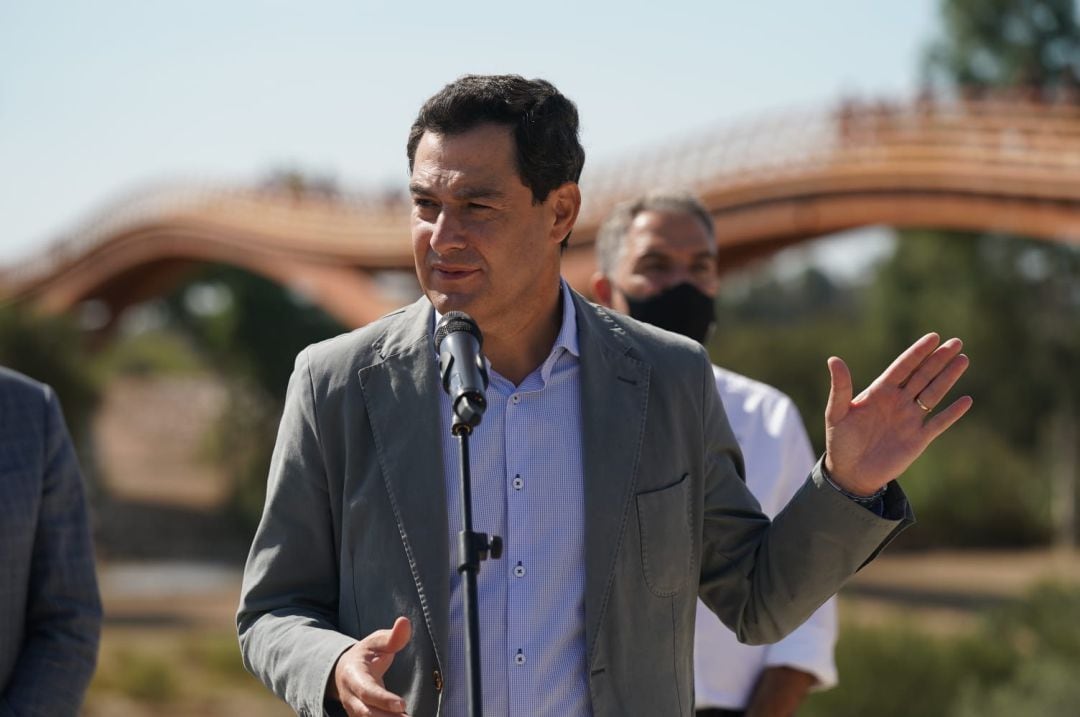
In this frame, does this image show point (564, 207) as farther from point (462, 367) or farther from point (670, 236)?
point (670, 236)

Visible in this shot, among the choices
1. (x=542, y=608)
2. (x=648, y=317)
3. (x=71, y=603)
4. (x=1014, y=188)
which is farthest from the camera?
(x=1014, y=188)

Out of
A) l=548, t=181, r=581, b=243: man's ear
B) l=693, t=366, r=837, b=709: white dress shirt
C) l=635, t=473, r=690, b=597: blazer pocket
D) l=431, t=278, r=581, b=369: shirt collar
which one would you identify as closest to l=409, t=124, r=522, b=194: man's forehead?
l=548, t=181, r=581, b=243: man's ear

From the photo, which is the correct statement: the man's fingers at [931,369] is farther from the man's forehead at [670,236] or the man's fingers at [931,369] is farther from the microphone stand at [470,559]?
the man's forehead at [670,236]

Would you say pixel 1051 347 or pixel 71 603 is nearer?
pixel 71 603

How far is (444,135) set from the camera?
2.50m

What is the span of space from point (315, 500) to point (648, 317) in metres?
1.57

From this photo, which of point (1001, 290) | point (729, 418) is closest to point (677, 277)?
point (729, 418)

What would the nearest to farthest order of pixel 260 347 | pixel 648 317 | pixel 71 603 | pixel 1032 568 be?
pixel 71 603, pixel 648 317, pixel 1032 568, pixel 260 347

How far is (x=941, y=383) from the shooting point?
2.49 m

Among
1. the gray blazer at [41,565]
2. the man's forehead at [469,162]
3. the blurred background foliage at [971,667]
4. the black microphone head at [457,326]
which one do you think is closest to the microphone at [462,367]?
the black microphone head at [457,326]

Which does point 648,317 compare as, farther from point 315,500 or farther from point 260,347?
point 260,347

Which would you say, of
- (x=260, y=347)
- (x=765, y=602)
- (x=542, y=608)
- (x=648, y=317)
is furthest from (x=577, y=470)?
(x=260, y=347)

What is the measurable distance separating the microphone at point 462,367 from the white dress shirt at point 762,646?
4.98ft

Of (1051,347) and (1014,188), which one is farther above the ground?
(1014,188)
